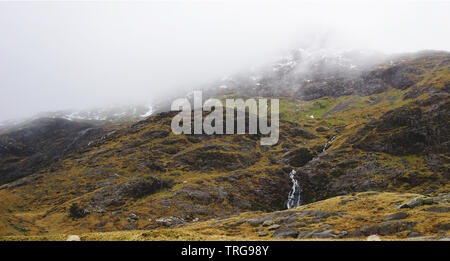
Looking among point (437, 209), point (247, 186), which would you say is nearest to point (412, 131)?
point (247, 186)

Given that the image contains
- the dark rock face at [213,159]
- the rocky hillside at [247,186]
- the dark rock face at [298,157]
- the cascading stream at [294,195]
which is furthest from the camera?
the dark rock face at [298,157]

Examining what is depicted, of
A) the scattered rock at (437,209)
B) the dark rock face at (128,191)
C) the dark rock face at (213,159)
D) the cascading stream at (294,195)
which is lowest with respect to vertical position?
the cascading stream at (294,195)

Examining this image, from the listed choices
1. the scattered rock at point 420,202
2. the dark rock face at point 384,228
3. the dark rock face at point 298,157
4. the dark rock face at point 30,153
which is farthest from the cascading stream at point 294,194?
the dark rock face at point 30,153

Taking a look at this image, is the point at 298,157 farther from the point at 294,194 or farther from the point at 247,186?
the point at 247,186

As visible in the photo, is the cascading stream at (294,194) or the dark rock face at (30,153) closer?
the cascading stream at (294,194)

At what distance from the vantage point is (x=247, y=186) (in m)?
74.3

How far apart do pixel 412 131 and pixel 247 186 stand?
175 ft

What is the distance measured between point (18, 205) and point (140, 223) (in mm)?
42255

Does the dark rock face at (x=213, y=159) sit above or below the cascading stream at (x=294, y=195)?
above

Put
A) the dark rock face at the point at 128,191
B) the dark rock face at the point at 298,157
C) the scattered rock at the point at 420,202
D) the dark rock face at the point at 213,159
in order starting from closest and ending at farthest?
the scattered rock at the point at 420,202 → the dark rock face at the point at 128,191 → the dark rock face at the point at 213,159 → the dark rock face at the point at 298,157

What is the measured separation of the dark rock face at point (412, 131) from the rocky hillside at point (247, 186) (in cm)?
31

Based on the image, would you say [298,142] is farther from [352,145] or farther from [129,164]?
[129,164]

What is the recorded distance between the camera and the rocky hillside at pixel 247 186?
109 ft

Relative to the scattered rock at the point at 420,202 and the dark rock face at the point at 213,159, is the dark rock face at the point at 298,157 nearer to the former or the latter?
the dark rock face at the point at 213,159
